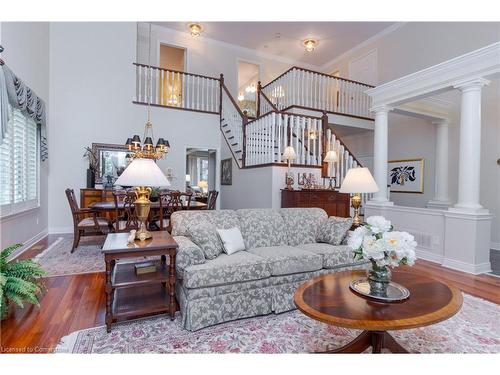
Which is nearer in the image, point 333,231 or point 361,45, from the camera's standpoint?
point 333,231

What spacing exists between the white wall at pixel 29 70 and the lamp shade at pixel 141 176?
8.38 feet

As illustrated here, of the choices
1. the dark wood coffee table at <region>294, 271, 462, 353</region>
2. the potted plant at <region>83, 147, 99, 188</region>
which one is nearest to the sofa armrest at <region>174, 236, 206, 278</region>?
the dark wood coffee table at <region>294, 271, 462, 353</region>

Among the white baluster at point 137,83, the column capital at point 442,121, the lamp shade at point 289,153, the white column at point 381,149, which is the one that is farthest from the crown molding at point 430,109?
the white baluster at point 137,83

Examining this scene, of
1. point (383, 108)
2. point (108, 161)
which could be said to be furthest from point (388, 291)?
point (108, 161)

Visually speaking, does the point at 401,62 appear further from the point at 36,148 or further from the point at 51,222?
the point at 51,222

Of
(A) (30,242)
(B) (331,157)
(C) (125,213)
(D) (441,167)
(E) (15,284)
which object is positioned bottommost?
(A) (30,242)

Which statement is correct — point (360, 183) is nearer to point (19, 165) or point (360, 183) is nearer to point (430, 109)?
point (430, 109)

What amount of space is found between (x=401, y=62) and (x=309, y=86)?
2594mm

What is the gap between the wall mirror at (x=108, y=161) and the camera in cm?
641

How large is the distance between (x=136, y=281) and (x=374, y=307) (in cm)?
186

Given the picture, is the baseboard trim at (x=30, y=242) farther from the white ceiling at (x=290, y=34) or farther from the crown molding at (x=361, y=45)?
the crown molding at (x=361, y=45)

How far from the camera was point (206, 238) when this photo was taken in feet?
8.58

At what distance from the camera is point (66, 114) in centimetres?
620
